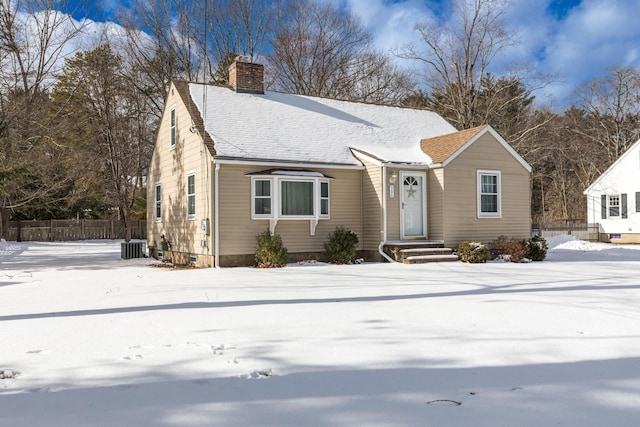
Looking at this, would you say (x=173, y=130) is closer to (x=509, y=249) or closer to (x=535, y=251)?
(x=509, y=249)

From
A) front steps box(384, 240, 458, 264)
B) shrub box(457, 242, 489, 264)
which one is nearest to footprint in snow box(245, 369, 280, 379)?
front steps box(384, 240, 458, 264)

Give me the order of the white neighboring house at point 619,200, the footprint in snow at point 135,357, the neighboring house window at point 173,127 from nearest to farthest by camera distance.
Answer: the footprint in snow at point 135,357
the neighboring house window at point 173,127
the white neighboring house at point 619,200

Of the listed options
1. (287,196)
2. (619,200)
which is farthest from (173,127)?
(619,200)

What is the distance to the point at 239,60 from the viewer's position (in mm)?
18703

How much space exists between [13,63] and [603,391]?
81.2 feet

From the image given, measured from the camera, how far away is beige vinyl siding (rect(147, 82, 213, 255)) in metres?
15.6

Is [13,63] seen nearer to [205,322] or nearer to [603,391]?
[205,322]

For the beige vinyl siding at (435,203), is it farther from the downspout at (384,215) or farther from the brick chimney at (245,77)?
the brick chimney at (245,77)

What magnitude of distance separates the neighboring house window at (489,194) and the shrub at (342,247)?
4551mm

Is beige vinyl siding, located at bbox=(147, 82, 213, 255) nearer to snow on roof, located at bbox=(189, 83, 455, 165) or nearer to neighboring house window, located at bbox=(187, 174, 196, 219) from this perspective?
neighboring house window, located at bbox=(187, 174, 196, 219)

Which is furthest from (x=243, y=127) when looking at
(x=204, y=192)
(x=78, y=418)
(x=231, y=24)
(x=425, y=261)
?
(x=231, y=24)

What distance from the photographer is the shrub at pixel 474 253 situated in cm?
1573

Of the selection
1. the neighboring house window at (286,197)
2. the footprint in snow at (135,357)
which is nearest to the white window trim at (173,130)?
the neighboring house window at (286,197)

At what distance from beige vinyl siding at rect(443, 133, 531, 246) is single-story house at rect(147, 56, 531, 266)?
0.03 meters
